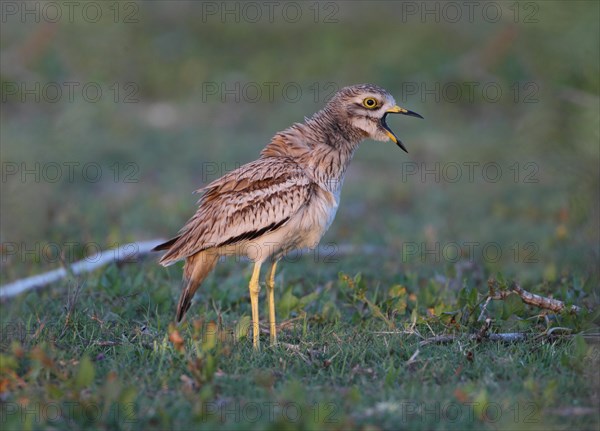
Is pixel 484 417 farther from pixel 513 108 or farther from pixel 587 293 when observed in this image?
pixel 513 108

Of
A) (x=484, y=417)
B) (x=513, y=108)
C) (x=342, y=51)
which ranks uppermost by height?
(x=342, y=51)

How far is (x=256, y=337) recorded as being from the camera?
5305 mm

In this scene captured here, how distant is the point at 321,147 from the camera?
237 inches

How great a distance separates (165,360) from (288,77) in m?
12.0

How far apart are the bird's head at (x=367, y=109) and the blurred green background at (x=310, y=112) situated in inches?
56.9

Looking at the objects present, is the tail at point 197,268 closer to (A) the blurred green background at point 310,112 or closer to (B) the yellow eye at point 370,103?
(B) the yellow eye at point 370,103

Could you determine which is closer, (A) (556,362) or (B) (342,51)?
(A) (556,362)

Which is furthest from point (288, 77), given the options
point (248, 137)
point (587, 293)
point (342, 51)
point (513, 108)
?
point (587, 293)

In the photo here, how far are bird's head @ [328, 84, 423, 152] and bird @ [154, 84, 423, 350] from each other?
0.04 m

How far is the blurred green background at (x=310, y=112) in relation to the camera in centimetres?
745

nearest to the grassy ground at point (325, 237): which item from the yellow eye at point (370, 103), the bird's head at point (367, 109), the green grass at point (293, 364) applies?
the green grass at point (293, 364)

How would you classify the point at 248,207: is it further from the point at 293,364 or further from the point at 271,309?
the point at 293,364

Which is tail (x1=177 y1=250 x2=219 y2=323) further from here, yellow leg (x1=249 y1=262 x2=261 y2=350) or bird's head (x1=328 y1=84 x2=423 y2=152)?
bird's head (x1=328 y1=84 x2=423 y2=152)

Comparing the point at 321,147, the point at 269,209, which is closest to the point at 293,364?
the point at 269,209
